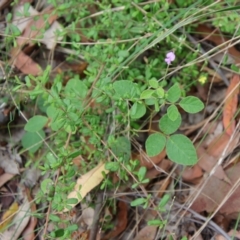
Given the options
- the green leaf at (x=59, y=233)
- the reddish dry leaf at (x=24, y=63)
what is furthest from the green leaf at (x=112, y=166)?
the reddish dry leaf at (x=24, y=63)

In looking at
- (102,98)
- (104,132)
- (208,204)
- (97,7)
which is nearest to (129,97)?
(102,98)

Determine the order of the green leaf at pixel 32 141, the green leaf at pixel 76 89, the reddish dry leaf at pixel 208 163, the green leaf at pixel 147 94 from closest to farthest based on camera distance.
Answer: the green leaf at pixel 147 94, the green leaf at pixel 76 89, the reddish dry leaf at pixel 208 163, the green leaf at pixel 32 141

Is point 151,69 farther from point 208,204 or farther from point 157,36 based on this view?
point 208,204

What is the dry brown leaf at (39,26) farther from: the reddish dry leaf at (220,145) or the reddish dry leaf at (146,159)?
the reddish dry leaf at (220,145)

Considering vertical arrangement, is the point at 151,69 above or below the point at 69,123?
below

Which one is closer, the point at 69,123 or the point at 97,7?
the point at 69,123

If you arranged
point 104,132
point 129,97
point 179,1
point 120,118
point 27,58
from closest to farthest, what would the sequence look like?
point 129,97 → point 120,118 → point 104,132 → point 179,1 → point 27,58

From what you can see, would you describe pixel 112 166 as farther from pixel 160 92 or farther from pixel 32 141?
pixel 32 141
